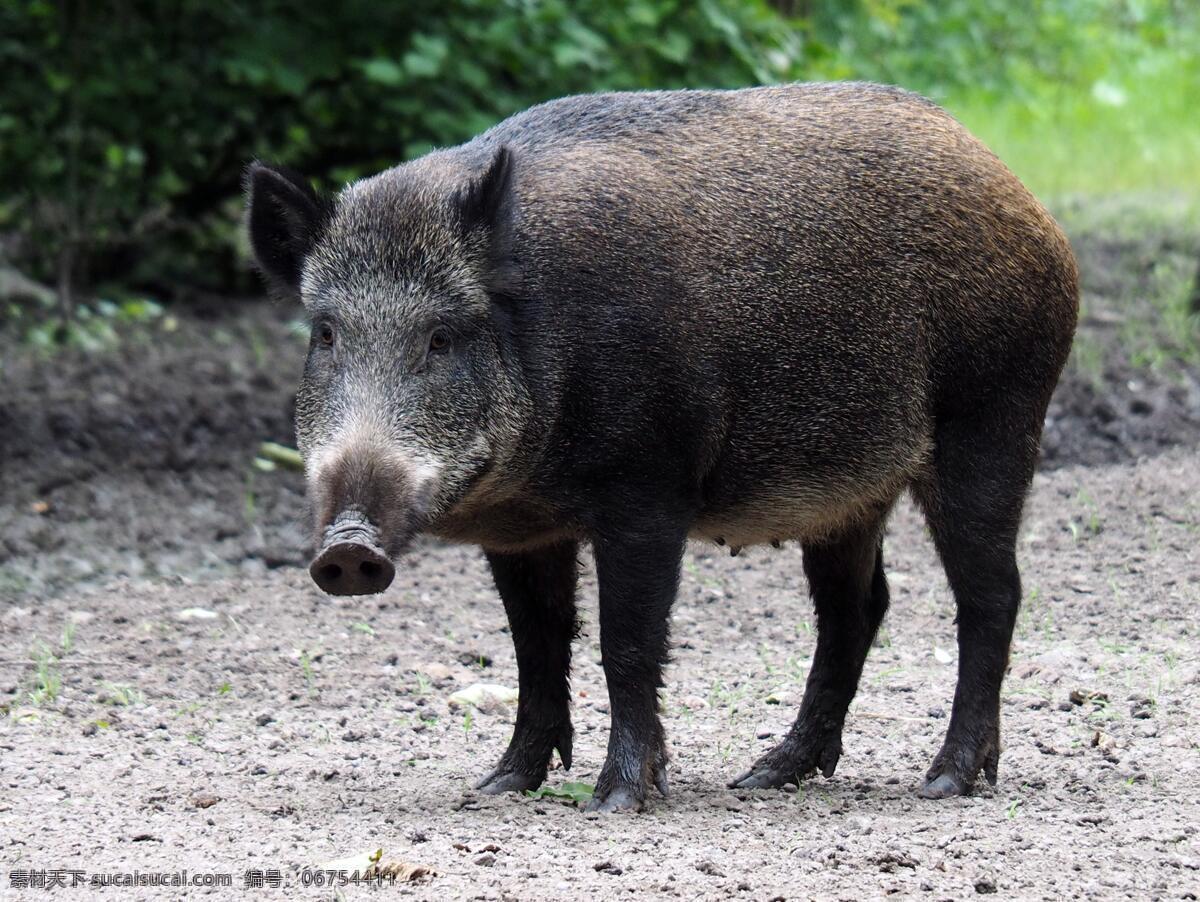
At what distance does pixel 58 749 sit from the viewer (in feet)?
15.5

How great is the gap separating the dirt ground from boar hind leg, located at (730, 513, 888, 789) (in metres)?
0.09

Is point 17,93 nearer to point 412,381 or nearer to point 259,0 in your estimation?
point 259,0

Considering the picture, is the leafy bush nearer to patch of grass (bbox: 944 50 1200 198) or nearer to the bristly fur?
the bristly fur

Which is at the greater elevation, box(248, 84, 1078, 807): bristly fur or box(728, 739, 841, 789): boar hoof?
box(248, 84, 1078, 807): bristly fur

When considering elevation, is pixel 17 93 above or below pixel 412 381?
above

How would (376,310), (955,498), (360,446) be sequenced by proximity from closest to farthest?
(360,446), (376,310), (955,498)

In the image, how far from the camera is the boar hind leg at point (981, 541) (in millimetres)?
4578

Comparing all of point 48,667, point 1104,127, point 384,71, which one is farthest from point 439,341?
point 1104,127

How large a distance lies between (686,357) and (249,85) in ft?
19.6

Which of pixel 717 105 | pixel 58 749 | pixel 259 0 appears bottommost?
pixel 58 749

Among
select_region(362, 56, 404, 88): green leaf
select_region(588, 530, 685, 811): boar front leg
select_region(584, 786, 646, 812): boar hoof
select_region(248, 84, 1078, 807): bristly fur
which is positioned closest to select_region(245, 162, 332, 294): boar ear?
select_region(248, 84, 1078, 807): bristly fur

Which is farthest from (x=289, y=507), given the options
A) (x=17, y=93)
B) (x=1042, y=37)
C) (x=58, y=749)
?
(x=1042, y=37)

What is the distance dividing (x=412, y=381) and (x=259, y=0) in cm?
549

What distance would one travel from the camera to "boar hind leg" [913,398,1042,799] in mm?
4578
